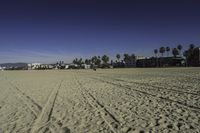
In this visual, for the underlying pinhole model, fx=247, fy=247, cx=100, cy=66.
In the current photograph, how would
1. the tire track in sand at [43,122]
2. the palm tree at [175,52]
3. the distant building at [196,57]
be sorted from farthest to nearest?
the palm tree at [175,52] → the distant building at [196,57] → the tire track in sand at [43,122]

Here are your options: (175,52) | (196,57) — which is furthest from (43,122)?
(175,52)

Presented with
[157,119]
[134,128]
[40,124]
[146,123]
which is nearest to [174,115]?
[157,119]

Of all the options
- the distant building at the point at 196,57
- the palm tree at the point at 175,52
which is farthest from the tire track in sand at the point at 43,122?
the palm tree at the point at 175,52

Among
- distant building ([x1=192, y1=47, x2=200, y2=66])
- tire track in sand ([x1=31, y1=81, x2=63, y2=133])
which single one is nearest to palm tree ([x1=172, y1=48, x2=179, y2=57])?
distant building ([x1=192, y1=47, x2=200, y2=66])

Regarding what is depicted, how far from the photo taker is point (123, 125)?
7.32m

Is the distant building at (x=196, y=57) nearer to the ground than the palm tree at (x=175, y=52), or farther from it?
nearer to the ground

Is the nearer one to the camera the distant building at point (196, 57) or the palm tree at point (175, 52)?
the distant building at point (196, 57)

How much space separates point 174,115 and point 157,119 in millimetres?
782

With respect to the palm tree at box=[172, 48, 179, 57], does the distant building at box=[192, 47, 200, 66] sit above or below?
below

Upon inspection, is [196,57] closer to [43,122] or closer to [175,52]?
[175,52]

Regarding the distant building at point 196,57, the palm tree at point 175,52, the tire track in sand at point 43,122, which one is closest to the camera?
the tire track in sand at point 43,122

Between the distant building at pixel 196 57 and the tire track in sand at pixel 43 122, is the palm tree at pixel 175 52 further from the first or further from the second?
the tire track in sand at pixel 43 122

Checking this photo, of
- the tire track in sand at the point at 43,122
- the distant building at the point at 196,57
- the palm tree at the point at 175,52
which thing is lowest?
the tire track in sand at the point at 43,122

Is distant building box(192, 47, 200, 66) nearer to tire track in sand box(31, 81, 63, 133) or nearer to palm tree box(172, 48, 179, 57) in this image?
palm tree box(172, 48, 179, 57)
